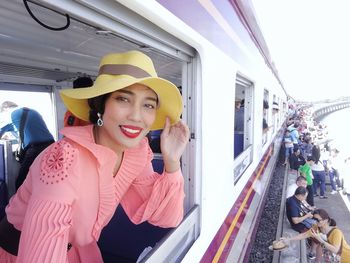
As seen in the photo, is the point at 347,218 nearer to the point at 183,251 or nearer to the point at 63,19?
the point at 183,251

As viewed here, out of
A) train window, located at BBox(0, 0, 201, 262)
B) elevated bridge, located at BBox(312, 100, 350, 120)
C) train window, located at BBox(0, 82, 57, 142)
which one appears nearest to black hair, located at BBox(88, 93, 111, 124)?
train window, located at BBox(0, 0, 201, 262)

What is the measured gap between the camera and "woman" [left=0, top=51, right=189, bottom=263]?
834 millimetres

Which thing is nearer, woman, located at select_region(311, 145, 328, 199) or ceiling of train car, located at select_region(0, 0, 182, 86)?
ceiling of train car, located at select_region(0, 0, 182, 86)

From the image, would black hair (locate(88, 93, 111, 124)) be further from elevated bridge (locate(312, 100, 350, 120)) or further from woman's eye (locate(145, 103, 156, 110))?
elevated bridge (locate(312, 100, 350, 120))

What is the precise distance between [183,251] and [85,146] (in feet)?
3.31

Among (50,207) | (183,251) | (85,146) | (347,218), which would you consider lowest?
(347,218)

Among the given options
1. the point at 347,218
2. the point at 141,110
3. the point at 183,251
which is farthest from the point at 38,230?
the point at 347,218

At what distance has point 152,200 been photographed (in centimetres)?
145

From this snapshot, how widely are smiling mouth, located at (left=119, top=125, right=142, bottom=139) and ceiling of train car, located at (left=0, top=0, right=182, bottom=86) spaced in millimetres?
495

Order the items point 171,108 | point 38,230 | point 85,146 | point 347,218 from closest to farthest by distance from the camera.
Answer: point 38,230, point 85,146, point 171,108, point 347,218

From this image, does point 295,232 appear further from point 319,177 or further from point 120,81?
point 120,81

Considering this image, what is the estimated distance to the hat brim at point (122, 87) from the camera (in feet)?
3.28

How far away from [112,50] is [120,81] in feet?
4.51

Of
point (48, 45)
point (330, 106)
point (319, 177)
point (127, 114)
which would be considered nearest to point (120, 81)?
point (127, 114)
